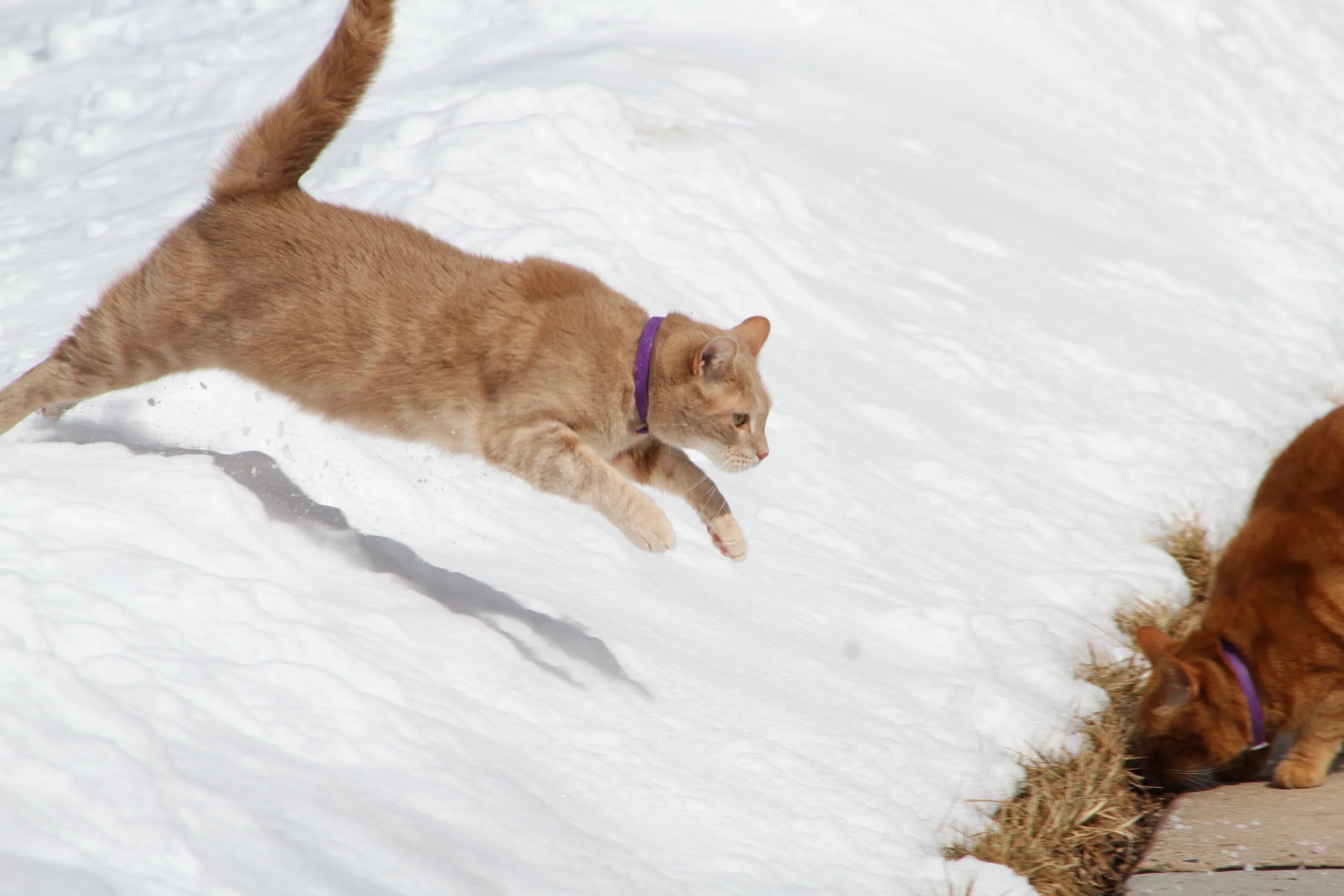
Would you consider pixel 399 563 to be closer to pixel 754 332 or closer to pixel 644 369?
pixel 644 369

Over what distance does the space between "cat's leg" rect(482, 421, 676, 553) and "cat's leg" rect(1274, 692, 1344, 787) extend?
6.53 feet

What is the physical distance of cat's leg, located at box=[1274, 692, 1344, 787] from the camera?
3.40 metres

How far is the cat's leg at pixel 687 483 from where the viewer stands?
360 cm

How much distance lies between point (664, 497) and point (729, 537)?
0.95 m

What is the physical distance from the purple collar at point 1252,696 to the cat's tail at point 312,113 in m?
3.21

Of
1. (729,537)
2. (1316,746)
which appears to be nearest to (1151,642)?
(1316,746)

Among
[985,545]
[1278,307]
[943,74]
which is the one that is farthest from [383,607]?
[943,74]

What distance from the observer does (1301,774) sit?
136 inches

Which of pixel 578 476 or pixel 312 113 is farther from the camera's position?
pixel 312 113

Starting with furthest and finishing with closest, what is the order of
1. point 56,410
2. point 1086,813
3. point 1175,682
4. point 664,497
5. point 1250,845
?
point 664,497, point 56,410, point 1175,682, point 1086,813, point 1250,845

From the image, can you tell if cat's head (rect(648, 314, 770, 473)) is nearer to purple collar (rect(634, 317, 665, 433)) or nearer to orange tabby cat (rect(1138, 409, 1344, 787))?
purple collar (rect(634, 317, 665, 433))

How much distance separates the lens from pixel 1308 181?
9.02m

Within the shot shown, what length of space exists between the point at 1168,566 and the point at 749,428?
206 cm

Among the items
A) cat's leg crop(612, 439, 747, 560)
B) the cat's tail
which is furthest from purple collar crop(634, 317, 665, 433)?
the cat's tail
